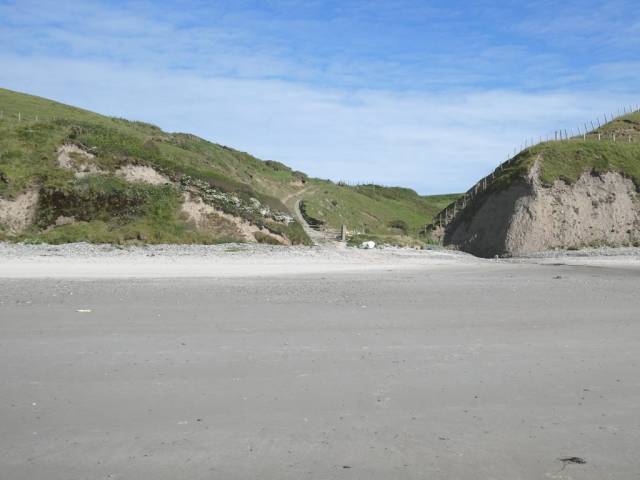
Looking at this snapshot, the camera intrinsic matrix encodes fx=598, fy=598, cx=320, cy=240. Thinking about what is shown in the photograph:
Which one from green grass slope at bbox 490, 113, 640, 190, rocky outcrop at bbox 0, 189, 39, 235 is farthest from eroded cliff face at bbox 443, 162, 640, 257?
rocky outcrop at bbox 0, 189, 39, 235

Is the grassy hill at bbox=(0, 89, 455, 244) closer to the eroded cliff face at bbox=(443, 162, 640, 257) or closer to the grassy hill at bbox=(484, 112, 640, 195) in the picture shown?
the eroded cliff face at bbox=(443, 162, 640, 257)

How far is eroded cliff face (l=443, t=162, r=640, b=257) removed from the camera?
41.0 m

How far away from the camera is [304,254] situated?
2591 cm

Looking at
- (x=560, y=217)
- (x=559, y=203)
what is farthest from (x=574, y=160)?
(x=560, y=217)

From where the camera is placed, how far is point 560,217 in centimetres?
4175

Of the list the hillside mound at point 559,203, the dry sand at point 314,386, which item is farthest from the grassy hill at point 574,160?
the dry sand at point 314,386

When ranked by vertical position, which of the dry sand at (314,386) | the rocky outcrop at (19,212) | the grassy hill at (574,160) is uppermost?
the grassy hill at (574,160)

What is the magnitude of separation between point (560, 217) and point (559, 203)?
1.15m

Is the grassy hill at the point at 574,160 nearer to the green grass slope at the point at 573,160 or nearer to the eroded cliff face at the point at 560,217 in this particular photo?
the green grass slope at the point at 573,160

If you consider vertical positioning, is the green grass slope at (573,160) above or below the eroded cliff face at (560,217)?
above

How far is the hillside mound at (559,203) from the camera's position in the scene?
135 feet

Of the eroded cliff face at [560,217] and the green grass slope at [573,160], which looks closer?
the eroded cliff face at [560,217]

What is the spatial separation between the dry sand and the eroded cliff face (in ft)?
94.9

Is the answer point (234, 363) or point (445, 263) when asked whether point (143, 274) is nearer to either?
point (234, 363)
